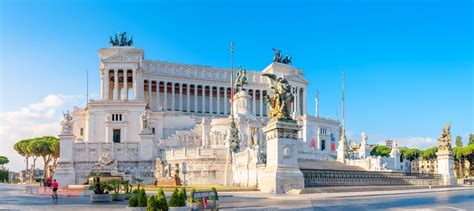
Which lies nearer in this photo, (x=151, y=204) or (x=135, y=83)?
(x=151, y=204)

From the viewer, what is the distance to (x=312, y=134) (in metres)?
92.6

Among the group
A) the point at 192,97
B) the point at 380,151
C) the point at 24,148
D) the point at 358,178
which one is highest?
the point at 192,97

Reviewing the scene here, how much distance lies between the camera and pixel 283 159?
93.1 ft

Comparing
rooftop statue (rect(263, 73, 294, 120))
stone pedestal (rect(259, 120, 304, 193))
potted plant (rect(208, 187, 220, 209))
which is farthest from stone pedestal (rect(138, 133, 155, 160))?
potted plant (rect(208, 187, 220, 209))

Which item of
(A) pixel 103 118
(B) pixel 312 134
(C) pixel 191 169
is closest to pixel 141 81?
(A) pixel 103 118

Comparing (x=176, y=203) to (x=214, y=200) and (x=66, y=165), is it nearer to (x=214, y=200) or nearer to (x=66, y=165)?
(x=214, y=200)

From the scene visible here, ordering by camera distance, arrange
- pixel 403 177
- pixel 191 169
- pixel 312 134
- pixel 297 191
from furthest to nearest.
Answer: pixel 312 134 → pixel 191 169 → pixel 403 177 → pixel 297 191

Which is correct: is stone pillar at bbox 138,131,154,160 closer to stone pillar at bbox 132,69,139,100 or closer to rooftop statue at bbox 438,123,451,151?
rooftop statue at bbox 438,123,451,151

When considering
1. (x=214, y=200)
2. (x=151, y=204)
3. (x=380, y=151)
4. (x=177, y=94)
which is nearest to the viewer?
(x=151, y=204)

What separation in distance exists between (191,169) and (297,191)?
30511mm

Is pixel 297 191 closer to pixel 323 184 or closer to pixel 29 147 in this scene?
pixel 323 184

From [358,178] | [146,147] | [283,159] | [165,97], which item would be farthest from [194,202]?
[165,97]

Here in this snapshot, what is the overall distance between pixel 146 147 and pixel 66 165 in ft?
31.5

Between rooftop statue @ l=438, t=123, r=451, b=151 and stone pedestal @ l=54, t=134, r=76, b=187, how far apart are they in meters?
40.5
